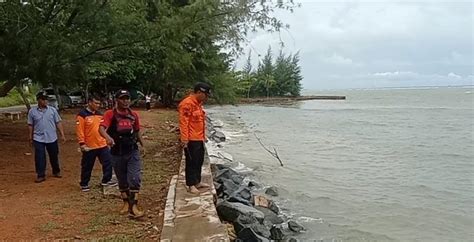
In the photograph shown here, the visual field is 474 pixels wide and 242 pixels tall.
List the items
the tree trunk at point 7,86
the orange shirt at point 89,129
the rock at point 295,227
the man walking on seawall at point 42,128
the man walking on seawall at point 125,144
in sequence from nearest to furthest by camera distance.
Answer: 1. the man walking on seawall at point 125,144
2. the orange shirt at point 89,129
3. the man walking on seawall at point 42,128
4. the rock at point 295,227
5. the tree trunk at point 7,86

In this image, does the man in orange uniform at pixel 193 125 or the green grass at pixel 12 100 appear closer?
the man in orange uniform at pixel 193 125

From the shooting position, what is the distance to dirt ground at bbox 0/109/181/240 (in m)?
6.25

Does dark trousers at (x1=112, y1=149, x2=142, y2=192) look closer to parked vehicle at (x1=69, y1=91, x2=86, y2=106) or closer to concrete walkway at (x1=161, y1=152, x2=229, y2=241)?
concrete walkway at (x1=161, y1=152, x2=229, y2=241)

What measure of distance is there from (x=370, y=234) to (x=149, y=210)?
16.6 ft

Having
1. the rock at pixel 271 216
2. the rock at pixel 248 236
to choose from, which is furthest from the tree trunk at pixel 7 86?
the rock at pixel 248 236

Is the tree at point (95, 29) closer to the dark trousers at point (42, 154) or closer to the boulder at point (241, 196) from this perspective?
the dark trousers at point (42, 154)

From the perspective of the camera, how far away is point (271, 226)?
9453mm

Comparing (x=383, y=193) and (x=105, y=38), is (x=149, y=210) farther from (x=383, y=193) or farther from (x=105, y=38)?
(x=383, y=193)

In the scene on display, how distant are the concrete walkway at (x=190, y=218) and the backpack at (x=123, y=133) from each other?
39.3 inches

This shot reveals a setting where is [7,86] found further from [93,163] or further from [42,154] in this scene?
[93,163]

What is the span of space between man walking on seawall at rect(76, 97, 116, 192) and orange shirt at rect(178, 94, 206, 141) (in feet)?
6.20

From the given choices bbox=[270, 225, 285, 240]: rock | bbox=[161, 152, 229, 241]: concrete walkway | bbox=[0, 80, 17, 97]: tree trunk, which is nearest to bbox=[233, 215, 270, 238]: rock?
bbox=[270, 225, 285, 240]: rock

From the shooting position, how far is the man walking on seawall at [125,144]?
6555 mm

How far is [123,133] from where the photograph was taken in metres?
6.60
